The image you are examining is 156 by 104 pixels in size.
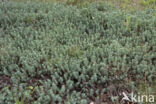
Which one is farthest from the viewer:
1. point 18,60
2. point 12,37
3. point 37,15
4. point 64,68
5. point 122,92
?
point 37,15

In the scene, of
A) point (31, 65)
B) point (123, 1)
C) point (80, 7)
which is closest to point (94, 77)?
point (31, 65)

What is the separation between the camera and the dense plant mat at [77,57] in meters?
4.26

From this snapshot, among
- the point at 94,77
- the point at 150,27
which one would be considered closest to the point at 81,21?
the point at 150,27

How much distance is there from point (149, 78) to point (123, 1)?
4.20 meters

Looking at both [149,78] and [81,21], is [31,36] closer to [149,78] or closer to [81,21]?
[81,21]

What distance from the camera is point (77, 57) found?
4.92m

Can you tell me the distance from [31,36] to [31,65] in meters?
1.17

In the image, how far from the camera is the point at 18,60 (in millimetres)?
5145

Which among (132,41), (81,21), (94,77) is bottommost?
(94,77)

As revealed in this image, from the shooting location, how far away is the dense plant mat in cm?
426

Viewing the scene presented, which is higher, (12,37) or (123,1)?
(123,1)

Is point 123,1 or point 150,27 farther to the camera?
point 123,1

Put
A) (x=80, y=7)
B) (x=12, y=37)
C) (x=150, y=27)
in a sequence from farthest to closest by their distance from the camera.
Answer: (x=80, y=7) → (x=12, y=37) → (x=150, y=27)

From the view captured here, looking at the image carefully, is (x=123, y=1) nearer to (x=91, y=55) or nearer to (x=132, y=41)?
(x=132, y=41)
